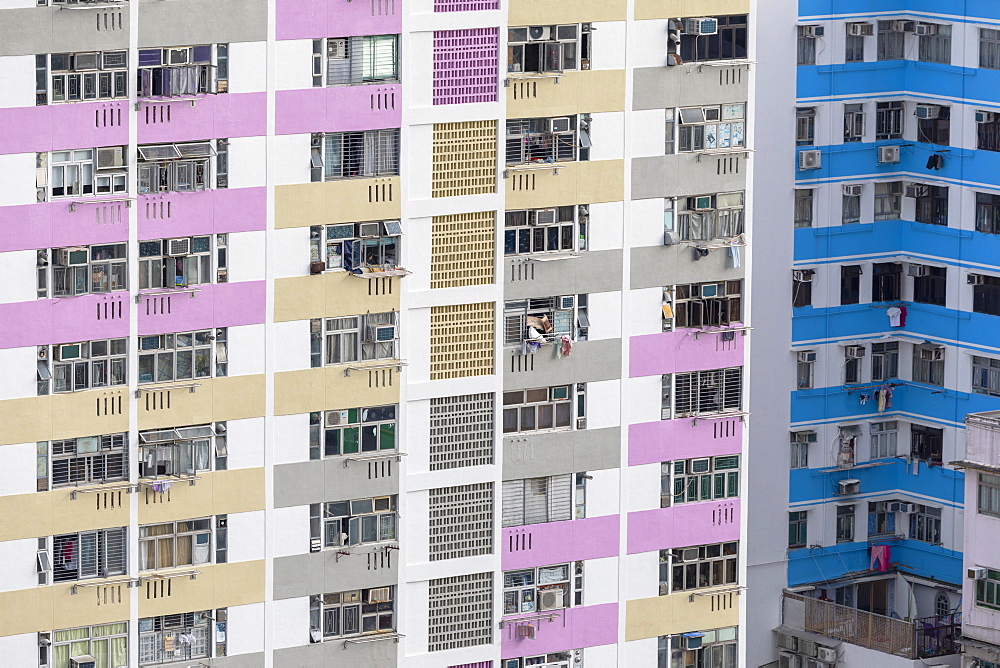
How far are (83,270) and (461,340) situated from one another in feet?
19.6

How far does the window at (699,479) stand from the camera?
142ft

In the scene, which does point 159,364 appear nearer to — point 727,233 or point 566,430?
point 566,430

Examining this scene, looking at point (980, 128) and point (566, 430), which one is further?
point (980, 128)

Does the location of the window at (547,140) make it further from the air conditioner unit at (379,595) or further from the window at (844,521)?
the window at (844,521)

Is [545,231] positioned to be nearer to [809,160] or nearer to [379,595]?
[379,595]

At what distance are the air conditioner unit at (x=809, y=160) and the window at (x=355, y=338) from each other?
52.9 ft

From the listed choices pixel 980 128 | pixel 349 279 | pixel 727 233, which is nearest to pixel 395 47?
pixel 349 279

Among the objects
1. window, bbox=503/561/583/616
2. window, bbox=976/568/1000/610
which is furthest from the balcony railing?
window, bbox=503/561/583/616

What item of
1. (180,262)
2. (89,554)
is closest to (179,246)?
(180,262)

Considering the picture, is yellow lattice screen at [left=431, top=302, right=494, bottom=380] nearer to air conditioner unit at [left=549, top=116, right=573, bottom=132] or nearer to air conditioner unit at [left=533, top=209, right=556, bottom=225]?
air conditioner unit at [left=533, top=209, right=556, bottom=225]

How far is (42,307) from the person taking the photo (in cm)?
3809

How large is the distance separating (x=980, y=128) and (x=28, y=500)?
22.8 m

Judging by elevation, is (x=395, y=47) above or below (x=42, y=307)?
above

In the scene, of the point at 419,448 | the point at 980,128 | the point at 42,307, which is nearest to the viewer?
the point at 42,307
